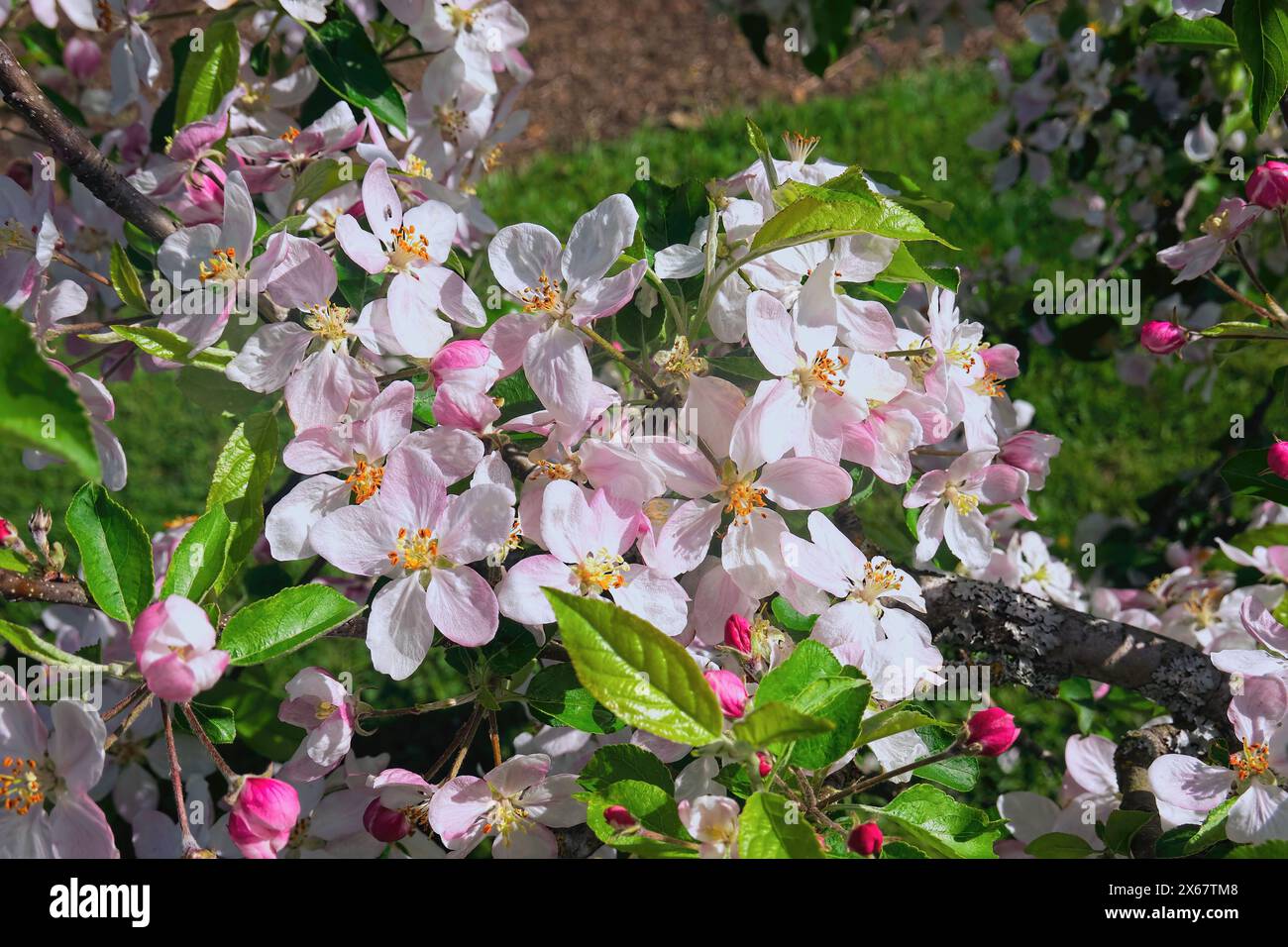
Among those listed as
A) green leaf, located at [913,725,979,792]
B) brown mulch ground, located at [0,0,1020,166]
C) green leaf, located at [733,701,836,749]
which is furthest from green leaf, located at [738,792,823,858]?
brown mulch ground, located at [0,0,1020,166]

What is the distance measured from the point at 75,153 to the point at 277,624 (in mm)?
773

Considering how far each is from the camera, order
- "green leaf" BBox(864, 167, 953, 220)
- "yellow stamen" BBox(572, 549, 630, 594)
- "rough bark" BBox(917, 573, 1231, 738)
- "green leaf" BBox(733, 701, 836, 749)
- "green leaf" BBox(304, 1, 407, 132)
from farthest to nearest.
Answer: "green leaf" BBox(304, 1, 407, 132)
"rough bark" BBox(917, 573, 1231, 738)
"green leaf" BBox(864, 167, 953, 220)
"yellow stamen" BBox(572, 549, 630, 594)
"green leaf" BBox(733, 701, 836, 749)

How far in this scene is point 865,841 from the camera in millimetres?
1031

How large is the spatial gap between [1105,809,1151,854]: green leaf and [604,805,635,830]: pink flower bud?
710mm

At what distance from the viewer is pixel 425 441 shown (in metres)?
1.19

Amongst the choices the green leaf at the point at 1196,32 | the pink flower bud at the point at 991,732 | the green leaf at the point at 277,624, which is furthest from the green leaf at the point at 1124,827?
the green leaf at the point at 1196,32

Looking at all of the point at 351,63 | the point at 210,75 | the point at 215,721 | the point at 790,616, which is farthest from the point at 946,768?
the point at 210,75

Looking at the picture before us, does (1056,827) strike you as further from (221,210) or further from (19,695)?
(221,210)

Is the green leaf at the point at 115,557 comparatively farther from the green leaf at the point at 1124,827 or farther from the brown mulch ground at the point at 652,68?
the brown mulch ground at the point at 652,68

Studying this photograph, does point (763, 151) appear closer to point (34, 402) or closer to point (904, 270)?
point (904, 270)

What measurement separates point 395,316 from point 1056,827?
125cm

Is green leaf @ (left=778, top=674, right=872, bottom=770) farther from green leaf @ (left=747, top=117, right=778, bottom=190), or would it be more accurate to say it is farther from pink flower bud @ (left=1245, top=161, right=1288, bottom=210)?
pink flower bud @ (left=1245, top=161, right=1288, bottom=210)

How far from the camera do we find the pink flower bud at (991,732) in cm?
118

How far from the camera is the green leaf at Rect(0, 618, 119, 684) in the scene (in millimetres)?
1040
